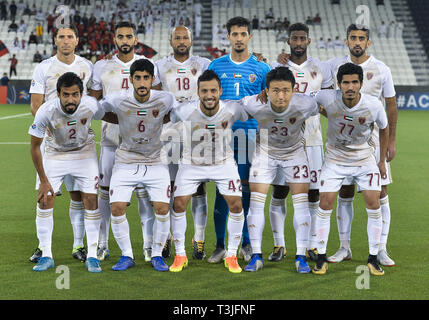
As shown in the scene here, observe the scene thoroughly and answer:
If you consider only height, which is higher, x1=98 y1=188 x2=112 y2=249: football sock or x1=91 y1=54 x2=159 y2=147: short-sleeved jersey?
x1=91 y1=54 x2=159 y2=147: short-sleeved jersey

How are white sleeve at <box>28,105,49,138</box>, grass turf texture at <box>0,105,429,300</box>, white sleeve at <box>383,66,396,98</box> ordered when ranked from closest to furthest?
grass turf texture at <box>0,105,429,300</box>, white sleeve at <box>28,105,49,138</box>, white sleeve at <box>383,66,396,98</box>

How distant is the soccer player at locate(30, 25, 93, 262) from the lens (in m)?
6.01

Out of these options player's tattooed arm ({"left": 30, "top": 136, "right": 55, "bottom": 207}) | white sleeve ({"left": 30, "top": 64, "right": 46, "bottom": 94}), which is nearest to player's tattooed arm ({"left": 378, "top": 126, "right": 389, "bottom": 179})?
player's tattooed arm ({"left": 30, "top": 136, "right": 55, "bottom": 207})

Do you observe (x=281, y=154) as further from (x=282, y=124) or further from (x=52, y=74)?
(x=52, y=74)

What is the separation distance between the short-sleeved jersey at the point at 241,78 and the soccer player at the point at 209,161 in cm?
36

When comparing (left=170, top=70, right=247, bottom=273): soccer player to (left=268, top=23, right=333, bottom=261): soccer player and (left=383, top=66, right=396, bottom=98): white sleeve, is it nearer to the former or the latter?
(left=268, top=23, right=333, bottom=261): soccer player

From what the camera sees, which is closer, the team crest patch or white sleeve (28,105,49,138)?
white sleeve (28,105,49,138)

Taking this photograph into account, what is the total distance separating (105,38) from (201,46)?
5.30 m

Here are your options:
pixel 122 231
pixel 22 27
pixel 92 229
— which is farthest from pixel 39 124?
pixel 22 27

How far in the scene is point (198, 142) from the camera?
228 inches

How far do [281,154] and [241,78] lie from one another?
87 centimetres

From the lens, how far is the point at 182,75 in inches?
251

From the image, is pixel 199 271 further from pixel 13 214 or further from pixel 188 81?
pixel 13 214

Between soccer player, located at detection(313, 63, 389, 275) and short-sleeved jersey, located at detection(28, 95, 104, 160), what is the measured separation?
80.3 inches
